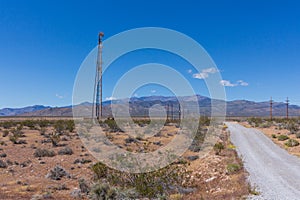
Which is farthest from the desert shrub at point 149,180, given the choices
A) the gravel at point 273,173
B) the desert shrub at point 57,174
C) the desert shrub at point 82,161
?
the desert shrub at point 82,161

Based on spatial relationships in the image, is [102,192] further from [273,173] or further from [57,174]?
[273,173]

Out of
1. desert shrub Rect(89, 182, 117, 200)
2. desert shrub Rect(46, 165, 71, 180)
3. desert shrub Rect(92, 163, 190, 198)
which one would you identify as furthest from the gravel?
desert shrub Rect(46, 165, 71, 180)

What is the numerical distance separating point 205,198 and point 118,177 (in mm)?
3209

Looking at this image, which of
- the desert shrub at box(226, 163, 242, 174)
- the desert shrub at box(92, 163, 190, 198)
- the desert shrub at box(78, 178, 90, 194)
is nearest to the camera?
the desert shrub at box(92, 163, 190, 198)

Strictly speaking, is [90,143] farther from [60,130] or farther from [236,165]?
[236,165]

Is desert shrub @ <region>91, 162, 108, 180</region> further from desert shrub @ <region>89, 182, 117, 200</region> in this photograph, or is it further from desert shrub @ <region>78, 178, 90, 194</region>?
desert shrub @ <region>89, 182, 117, 200</region>

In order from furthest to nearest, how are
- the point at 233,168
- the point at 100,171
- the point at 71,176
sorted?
the point at 71,176
the point at 233,168
the point at 100,171

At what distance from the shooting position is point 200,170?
1404 centimetres

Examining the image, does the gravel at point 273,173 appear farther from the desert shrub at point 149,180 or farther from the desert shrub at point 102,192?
the desert shrub at point 102,192

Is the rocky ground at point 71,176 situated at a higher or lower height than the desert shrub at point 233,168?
lower

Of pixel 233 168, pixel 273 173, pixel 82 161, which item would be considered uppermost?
pixel 233 168

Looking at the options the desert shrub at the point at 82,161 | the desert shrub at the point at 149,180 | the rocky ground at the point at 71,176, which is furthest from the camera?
the desert shrub at the point at 82,161

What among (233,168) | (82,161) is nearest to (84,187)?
(82,161)

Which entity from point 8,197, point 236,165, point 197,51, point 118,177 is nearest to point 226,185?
point 236,165
